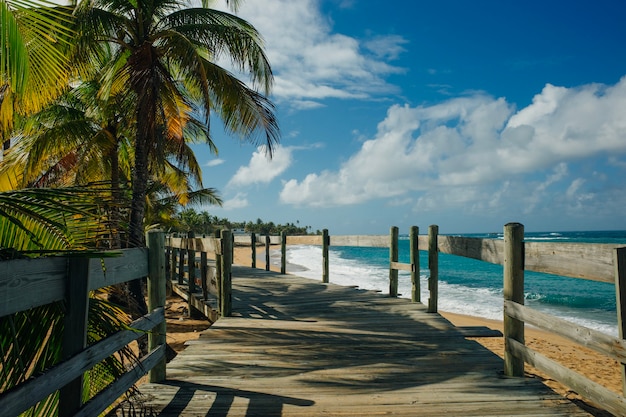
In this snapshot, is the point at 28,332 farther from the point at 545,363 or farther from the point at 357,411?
the point at 545,363

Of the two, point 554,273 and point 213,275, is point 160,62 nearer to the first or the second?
point 213,275

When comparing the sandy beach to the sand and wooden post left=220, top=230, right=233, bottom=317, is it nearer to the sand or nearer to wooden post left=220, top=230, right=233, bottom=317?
the sand

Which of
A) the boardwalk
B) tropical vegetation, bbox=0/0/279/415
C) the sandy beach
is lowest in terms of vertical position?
the sandy beach

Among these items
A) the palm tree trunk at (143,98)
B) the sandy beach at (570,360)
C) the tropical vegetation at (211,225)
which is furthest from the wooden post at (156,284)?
the tropical vegetation at (211,225)

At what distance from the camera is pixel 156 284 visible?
3600 millimetres

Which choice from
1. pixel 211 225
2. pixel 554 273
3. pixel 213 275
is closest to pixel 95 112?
pixel 213 275

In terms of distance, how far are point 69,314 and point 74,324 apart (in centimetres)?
6

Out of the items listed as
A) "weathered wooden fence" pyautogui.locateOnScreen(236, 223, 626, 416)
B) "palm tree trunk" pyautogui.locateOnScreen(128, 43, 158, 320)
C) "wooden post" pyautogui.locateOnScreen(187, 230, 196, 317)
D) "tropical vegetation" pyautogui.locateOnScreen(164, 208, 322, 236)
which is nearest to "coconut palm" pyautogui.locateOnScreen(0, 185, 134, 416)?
"weathered wooden fence" pyautogui.locateOnScreen(236, 223, 626, 416)

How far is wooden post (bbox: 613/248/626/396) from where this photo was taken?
2.43 m

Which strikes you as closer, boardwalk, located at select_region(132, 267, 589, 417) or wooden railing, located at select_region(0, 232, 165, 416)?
wooden railing, located at select_region(0, 232, 165, 416)

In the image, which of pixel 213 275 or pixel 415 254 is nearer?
pixel 415 254

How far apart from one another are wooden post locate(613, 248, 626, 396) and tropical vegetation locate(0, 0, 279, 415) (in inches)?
114

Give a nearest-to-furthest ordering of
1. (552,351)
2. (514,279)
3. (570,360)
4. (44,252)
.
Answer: (44,252) → (514,279) → (570,360) → (552,351)

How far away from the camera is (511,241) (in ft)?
→ 11.6
